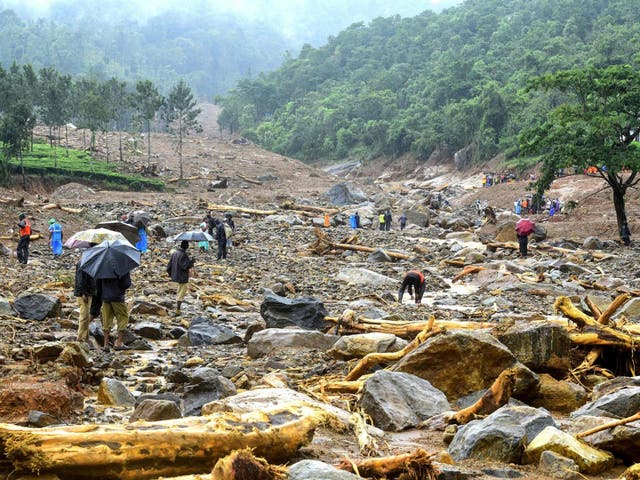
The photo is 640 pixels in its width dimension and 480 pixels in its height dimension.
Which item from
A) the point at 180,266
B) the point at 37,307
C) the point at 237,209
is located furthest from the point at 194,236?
the point at 237,209

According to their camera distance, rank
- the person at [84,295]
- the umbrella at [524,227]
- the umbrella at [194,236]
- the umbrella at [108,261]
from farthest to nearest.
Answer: the umbrella at [524,227] → the umbrella at [194,236] → the person at [84,295] → the umbrella at [108,261]

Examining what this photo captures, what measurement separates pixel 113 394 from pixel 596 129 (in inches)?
794

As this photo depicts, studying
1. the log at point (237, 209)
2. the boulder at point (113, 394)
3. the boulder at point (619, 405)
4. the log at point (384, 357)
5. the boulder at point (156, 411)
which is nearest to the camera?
the boulder at point (156, 411)

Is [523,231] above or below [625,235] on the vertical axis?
above

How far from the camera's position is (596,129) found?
22.3 m

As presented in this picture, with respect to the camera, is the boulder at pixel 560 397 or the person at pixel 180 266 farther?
the person at pixel 180 266

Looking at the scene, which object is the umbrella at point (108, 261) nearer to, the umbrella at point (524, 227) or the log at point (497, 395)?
the log at point (497, 395)

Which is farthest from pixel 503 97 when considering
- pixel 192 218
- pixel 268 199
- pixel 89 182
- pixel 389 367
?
pixel 389 367

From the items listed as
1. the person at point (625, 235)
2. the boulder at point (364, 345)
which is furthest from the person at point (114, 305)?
the person at point (625, 235)

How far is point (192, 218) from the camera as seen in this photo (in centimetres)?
2811

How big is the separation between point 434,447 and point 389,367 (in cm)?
211

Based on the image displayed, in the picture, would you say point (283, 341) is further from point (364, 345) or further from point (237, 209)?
point (237, 209)

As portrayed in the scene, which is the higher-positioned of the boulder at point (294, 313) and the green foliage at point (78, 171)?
the green foliage at point (78, 171)

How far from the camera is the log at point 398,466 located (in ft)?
12.7
